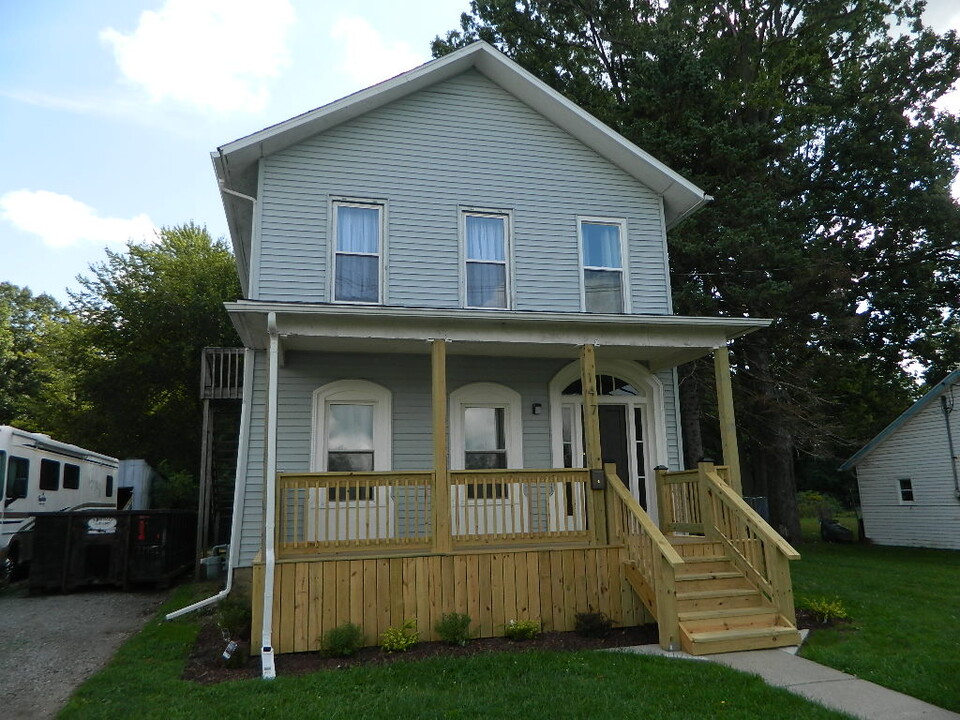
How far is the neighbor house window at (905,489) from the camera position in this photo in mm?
20734

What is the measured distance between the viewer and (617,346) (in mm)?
9352

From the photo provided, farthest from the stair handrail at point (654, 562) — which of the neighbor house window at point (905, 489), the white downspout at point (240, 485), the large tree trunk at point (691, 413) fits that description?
the neighbor house window at point (905, 489)

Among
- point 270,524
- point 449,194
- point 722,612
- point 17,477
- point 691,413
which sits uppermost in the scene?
point 449,194

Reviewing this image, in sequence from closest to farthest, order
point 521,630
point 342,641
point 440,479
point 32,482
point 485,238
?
point 342,641
point 521,630
point 440,479
point 485,238
point 32,482

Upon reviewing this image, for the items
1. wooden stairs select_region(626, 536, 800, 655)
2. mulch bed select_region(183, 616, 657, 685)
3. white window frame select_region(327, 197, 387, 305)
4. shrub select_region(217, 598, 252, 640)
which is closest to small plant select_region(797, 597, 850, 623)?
wooden stairs select_region(626, 536, 800, 655)

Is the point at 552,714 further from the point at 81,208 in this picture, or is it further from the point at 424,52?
the point at 81,208

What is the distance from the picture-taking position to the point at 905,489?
20938 millimetres

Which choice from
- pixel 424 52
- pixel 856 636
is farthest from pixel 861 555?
pixel 424 52

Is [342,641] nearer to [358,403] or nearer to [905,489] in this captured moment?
[358,403]

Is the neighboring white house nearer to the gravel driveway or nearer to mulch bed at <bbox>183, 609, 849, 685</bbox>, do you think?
mulch bed at <bbox>183, 609, 849, 685</bbox>

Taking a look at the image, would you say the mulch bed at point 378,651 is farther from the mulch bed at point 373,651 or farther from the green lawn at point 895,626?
the green lawn at point 895,626

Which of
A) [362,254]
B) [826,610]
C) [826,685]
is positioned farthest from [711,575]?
[362,254]

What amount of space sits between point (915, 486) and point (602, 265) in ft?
49.6

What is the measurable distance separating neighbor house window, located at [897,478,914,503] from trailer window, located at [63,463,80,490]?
72.6 feet
